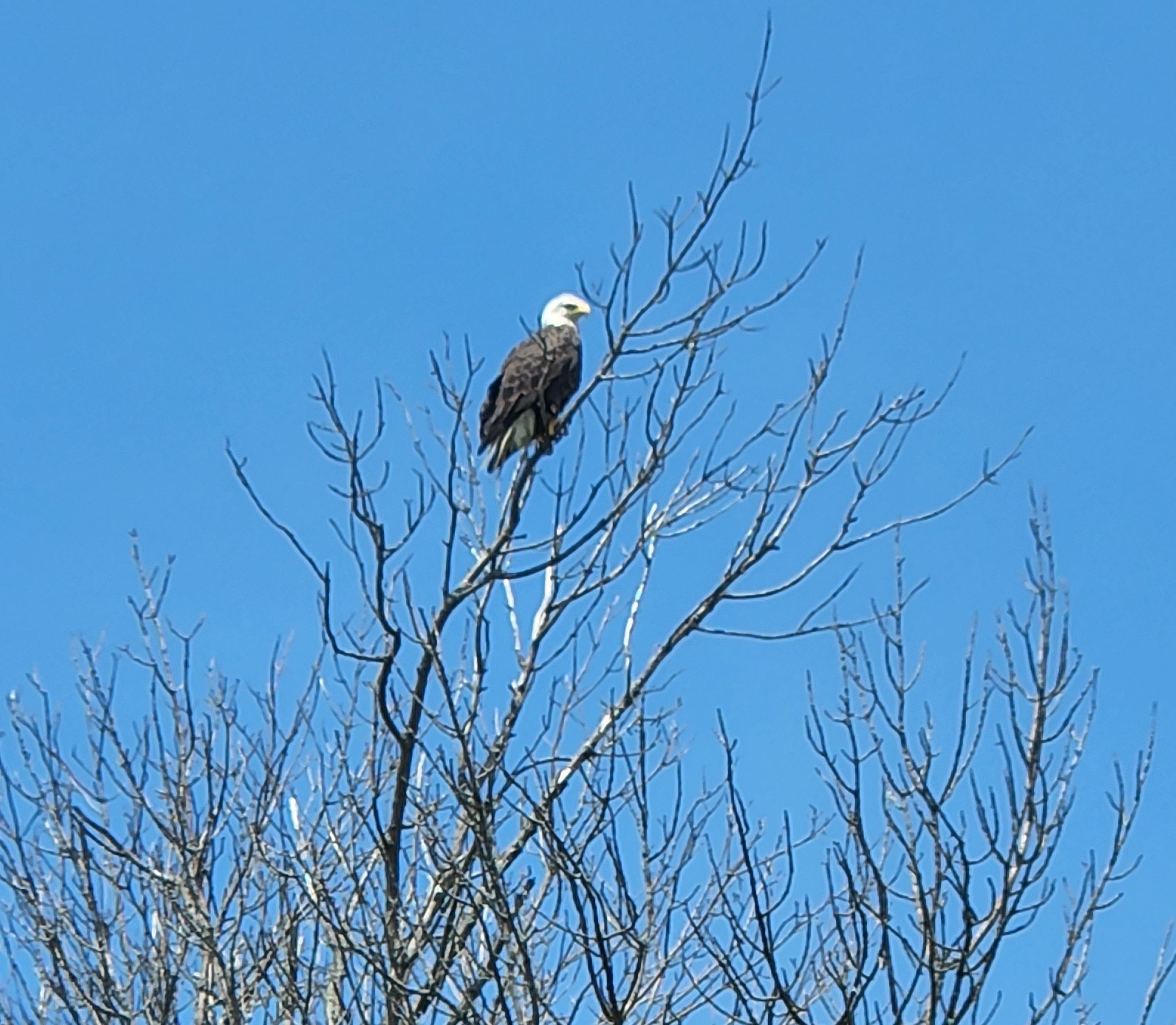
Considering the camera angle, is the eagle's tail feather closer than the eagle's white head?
Yes

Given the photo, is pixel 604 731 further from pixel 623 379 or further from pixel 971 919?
pixel 971 919

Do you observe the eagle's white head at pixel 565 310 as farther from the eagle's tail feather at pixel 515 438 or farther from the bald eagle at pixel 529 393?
the eagle's tail feather at pixel 515 438

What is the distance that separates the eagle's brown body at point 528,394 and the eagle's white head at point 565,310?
0.93ft

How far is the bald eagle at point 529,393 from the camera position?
7.91m

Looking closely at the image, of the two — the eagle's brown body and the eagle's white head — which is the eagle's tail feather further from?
the eagle's white head

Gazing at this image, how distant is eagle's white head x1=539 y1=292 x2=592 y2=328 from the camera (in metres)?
9.86

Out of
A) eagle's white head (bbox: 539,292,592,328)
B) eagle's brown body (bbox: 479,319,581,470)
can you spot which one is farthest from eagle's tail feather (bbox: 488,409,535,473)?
eagle's white head (bbox: 539,292,592,328)

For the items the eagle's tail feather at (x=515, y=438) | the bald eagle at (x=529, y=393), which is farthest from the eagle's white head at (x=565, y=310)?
the eagle's tail feather at (x=515, y=438)

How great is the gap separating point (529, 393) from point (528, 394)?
0.01 metres

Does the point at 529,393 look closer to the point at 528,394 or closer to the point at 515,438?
the point at 528,394

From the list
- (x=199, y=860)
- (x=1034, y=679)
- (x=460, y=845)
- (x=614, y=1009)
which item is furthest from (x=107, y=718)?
(x=1034, y=679)

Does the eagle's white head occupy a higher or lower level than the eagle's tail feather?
higher

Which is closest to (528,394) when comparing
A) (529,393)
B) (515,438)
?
(529,393)

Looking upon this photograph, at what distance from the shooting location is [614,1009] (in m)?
3.70
